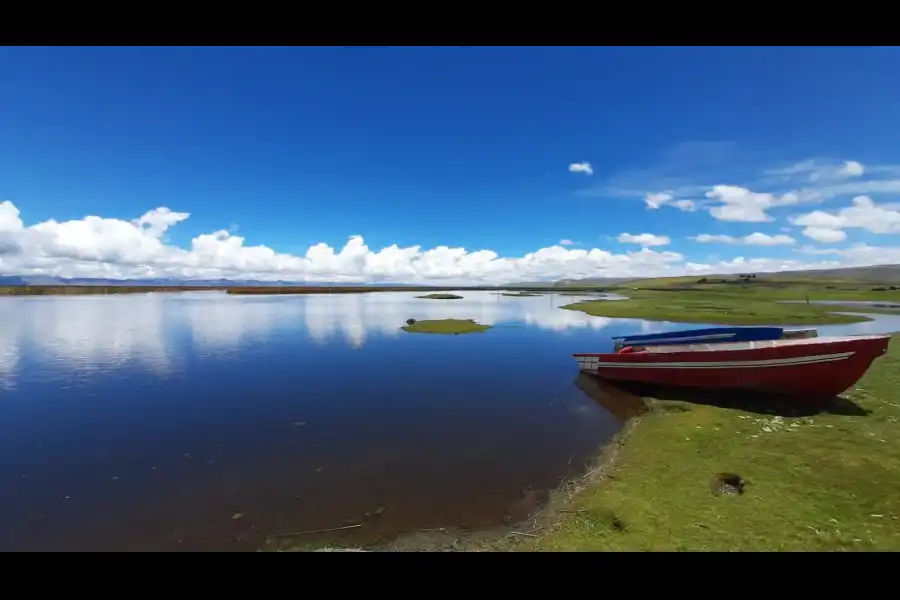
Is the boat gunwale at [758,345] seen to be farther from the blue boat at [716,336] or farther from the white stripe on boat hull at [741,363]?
the blue boat at [716,336]

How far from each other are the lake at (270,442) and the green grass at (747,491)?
1507 millimetres

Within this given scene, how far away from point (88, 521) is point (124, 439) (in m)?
5.32

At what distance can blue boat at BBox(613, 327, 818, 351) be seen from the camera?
60.8ft

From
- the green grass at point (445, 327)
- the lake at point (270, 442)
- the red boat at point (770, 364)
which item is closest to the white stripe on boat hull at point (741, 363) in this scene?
the red boat at point (770, 364)

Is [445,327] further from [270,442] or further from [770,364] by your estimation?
[770,364]

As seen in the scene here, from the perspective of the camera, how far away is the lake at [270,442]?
8.49 meters

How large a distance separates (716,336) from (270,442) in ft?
74.9

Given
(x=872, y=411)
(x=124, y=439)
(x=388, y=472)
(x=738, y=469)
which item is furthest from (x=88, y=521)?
(x=872, y=411)

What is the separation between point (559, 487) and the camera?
9.52 m

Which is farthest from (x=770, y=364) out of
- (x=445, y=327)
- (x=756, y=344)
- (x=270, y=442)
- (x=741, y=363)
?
(x=445, y=327)

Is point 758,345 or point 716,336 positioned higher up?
point 758,345

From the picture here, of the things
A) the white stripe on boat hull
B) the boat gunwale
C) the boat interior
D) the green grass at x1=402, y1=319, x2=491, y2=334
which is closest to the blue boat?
the boat gunwale

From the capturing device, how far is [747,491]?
835cm

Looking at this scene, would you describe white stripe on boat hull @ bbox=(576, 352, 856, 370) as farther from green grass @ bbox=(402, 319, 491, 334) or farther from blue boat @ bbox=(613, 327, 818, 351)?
green grass @ bbox=(402, 319, 491, 334)
